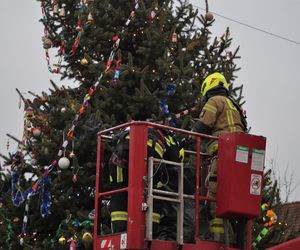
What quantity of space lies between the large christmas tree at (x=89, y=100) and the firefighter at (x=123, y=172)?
13.0 ft

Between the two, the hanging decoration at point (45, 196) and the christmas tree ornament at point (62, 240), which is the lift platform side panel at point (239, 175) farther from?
the hanging decoration at point (45, 196)

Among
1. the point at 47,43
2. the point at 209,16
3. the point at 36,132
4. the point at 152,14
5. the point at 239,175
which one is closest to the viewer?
the point at 239,175

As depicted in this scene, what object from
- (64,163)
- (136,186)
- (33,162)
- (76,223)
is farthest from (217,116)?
(33,162)

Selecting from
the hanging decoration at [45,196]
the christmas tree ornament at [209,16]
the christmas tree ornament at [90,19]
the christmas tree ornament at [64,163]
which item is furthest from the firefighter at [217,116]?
the christmas tree ornament at [209,16]

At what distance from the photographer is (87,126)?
12.4 m

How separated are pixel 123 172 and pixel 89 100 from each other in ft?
17.3

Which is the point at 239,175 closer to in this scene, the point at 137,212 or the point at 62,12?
the point at 137,212

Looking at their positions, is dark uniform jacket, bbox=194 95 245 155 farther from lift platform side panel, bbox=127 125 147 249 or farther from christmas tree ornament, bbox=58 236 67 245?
christmas tree ornament, bbox=58 236 67 245

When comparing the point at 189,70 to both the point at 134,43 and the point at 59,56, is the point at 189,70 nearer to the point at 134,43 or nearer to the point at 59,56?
the point at 134,43

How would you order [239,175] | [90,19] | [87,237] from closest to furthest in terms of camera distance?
[239,175]
[87,237]
[90,19]

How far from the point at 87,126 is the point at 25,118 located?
4.78 ft

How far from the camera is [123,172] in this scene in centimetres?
805

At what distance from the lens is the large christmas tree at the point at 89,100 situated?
41.4 ft

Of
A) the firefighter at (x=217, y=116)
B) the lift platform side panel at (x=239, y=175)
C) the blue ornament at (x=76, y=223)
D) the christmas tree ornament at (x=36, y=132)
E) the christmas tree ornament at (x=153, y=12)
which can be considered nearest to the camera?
the lift platform side panel at (x=239, y=175)
